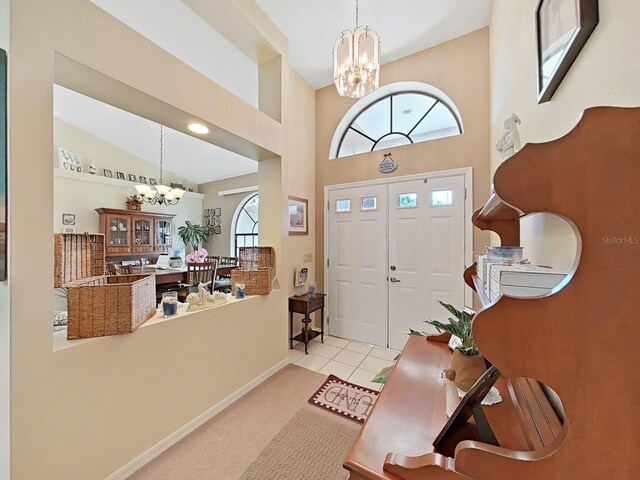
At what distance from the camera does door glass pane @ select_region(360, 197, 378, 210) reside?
3.29m

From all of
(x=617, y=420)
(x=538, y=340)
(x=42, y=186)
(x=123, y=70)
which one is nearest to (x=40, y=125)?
(x=42, y=186)

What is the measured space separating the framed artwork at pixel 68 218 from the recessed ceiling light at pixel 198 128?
4.78 meters

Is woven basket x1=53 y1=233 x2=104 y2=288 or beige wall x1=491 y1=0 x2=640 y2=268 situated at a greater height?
beige wall x1=491 y1=0 x2=640 y2=268

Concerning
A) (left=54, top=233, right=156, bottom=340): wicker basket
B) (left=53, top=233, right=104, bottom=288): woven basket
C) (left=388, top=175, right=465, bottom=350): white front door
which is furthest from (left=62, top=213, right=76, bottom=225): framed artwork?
(left=388, top=175, right=465, bottom=350): white front door

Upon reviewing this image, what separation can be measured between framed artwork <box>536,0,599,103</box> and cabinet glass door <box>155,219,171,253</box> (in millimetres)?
7096

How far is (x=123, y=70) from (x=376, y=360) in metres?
3.32

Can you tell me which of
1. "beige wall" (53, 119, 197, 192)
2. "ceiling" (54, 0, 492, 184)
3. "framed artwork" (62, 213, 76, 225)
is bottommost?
"framed artwork" (62, 213, 76, 225)

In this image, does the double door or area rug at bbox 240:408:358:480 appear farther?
the double door

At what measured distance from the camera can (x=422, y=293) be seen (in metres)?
2.99

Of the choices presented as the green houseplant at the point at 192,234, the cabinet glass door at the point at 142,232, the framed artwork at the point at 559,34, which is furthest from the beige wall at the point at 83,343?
the green houseplant at the point at 192,234

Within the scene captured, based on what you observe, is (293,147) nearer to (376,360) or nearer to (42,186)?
(42,186)

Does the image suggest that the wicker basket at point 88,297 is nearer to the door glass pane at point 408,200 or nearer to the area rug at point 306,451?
the area rug at point 306,451

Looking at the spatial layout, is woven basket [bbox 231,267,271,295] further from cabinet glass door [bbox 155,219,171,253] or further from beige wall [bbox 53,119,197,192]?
beige wall [bbox 53,119,197,192]

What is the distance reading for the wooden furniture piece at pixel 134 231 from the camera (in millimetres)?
5316
